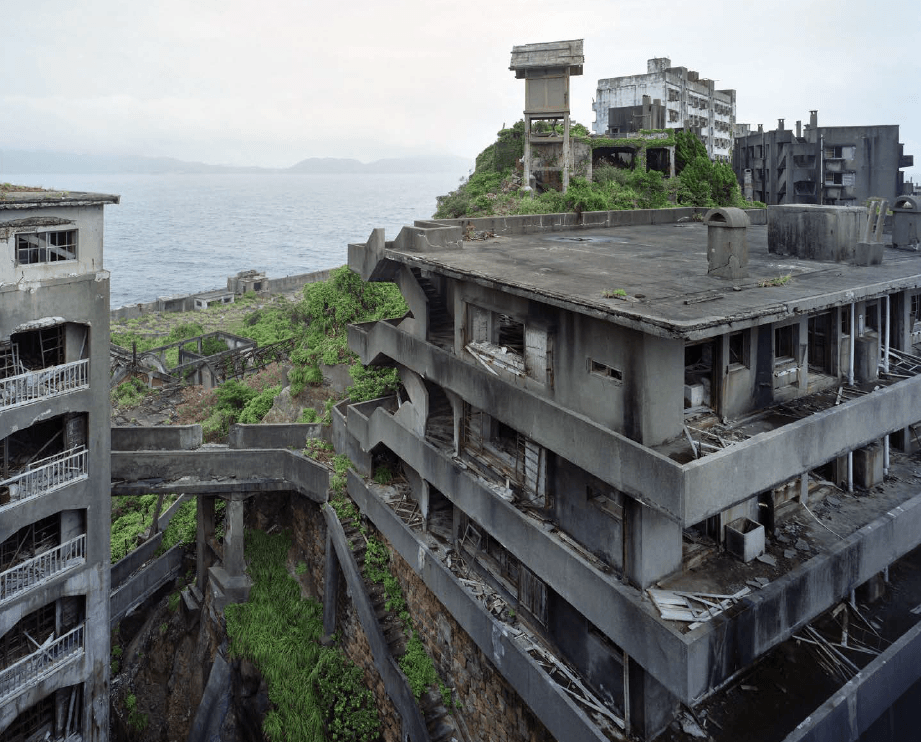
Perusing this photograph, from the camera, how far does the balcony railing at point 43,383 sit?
1994 cm

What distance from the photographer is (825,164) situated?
72250 mm

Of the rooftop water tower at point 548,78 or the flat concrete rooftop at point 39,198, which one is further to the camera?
the rooftop water tower at point 548,78

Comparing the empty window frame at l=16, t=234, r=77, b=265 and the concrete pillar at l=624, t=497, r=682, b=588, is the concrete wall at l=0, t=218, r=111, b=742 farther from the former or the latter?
the concrete pillar at l=624, t=497, r=682, b=588

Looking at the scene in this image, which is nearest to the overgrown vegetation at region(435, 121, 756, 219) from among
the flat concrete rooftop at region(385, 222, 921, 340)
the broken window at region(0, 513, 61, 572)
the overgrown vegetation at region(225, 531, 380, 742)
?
the flat concrete rooftop at region(385, 222, 921, 340)

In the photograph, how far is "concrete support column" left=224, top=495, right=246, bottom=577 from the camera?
27.6 m

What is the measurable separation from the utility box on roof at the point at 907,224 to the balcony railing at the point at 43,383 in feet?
84.9

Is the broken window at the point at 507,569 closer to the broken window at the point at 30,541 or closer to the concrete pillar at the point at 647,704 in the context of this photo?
the concrete pillar at the point at 647,704

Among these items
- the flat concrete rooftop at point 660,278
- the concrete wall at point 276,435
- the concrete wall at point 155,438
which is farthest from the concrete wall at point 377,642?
the flat concrete rooftop at point 660,278

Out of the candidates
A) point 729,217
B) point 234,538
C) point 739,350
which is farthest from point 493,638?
point 234,538

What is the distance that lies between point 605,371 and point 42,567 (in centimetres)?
1795

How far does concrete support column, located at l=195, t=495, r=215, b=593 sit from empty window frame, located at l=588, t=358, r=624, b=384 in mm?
19843

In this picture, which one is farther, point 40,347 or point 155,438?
point 155,438

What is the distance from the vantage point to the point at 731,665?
533 inches

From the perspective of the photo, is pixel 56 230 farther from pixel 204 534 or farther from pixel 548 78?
pixel 548 78
